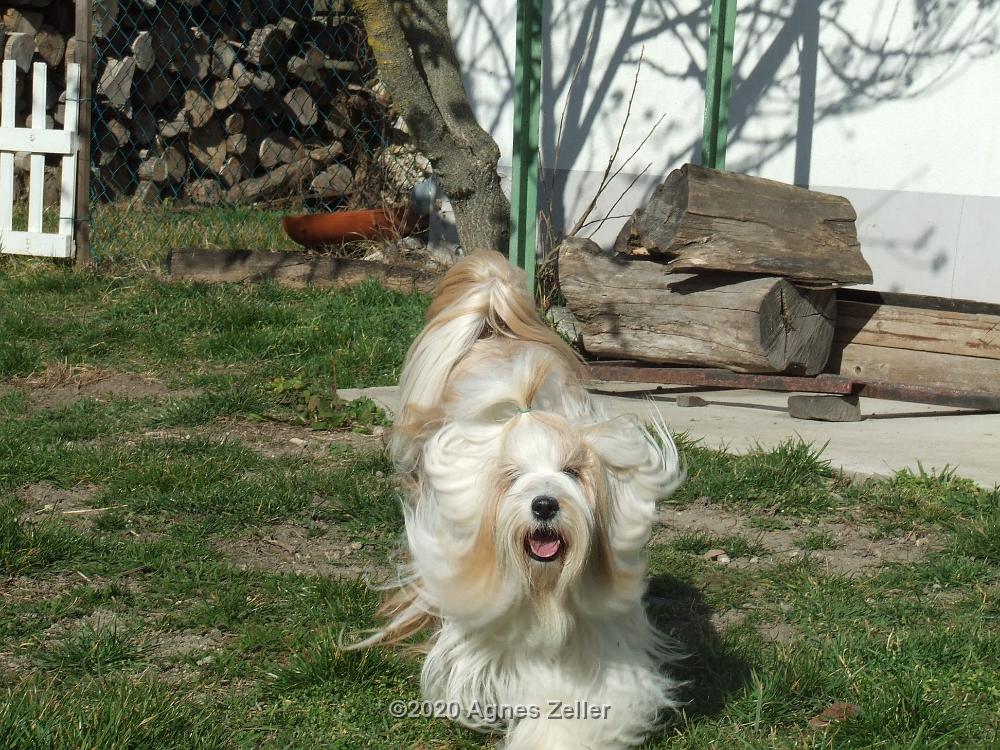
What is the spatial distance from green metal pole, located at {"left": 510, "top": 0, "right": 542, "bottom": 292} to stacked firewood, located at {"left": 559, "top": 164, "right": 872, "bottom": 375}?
680mm

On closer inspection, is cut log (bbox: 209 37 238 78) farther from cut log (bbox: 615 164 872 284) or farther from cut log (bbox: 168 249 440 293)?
cut log (bbox: 615 164 872 284)

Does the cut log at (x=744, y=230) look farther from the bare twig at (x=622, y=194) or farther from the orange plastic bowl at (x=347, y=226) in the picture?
the orange plastic bowl at (x=347, y=226)

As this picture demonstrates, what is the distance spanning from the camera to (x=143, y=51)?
9445mm

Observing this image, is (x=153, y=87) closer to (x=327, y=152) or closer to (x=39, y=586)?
(x=327, y=152)

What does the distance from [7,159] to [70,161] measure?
1.89ft

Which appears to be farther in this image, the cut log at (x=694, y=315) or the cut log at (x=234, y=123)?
the cut log at (x=234, y=123)

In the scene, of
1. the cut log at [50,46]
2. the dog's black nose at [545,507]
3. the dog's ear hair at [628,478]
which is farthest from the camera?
the cut log at [50,46]

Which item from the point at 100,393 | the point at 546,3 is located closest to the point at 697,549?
the point at 100,393

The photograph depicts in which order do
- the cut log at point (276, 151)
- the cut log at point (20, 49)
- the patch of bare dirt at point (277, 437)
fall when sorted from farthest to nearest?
1. the cut log at point (276, 151)
2. the cut log at point (20, 49)
3. the patch of bare dirt at point (277, 437)

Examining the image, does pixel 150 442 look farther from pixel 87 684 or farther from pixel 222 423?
pixel 87 684

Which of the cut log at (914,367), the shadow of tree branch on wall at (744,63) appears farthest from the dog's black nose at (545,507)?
the shadow of tree branch on wall at (744,63)

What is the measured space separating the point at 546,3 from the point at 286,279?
2557mm

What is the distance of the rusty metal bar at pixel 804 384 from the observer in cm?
508

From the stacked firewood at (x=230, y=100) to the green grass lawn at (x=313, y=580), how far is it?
456 centimetres
